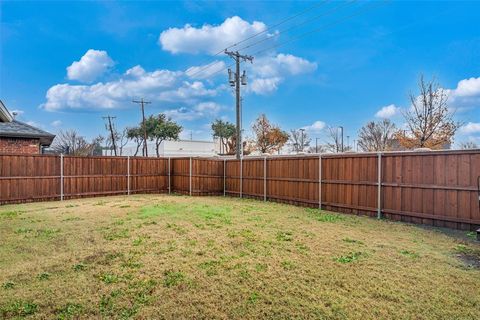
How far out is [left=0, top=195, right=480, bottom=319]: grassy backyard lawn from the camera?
9.46 ft

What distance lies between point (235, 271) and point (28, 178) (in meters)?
10.6

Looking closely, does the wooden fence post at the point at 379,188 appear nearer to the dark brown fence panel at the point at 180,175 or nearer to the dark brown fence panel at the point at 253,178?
the dark brown fence panel at the point at 253,178

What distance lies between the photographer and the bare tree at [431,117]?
15797mm

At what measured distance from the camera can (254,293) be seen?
3.19m

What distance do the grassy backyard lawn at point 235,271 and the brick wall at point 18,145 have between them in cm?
819

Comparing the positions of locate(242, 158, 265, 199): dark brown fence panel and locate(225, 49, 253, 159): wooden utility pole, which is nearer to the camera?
locate(242, 158, 265, 199): dark brown fence panel

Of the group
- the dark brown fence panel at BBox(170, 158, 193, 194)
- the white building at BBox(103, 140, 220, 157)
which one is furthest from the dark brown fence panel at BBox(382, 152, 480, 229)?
the white building at BBox(103, 140, 220, 157)

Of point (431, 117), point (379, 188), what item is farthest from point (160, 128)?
point (379, 188)

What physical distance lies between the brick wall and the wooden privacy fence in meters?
3.15

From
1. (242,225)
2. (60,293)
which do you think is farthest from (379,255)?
(60,293)

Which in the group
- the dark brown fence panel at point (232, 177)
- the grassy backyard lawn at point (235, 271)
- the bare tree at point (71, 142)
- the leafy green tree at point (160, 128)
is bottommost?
the grassy backyard lawn at point (235, 271)

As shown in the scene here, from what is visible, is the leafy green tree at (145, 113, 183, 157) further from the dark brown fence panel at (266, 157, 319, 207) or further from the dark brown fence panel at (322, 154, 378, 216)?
the dark brown fence panel at (322, 154, 378, 216)

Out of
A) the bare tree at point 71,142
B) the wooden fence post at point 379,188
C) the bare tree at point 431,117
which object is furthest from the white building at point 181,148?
the wooden fence post at point 379,188

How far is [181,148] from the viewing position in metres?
37.4
